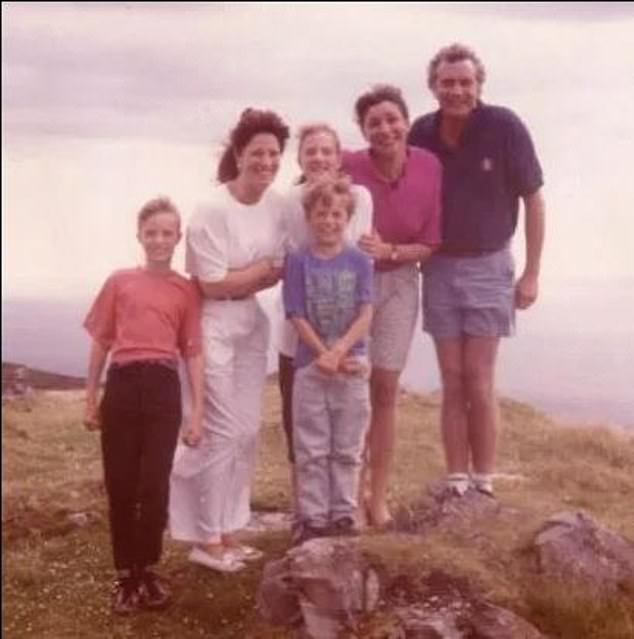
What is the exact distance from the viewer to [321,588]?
6621 mm

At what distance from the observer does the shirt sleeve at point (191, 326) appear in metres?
6.74

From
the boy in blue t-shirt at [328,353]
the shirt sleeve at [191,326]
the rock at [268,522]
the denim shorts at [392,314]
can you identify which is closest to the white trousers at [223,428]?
the shirt sleeve at [191,326]

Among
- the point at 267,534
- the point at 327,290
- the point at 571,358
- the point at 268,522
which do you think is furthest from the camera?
the point at 571,358

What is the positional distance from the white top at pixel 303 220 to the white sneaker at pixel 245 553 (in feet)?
4.32

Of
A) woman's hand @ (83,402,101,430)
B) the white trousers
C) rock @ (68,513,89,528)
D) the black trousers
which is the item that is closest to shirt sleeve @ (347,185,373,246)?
the white trousers

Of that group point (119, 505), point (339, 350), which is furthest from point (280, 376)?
point (119, 505)

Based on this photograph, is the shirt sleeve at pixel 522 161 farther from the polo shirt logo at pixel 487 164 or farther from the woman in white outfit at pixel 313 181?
the woman in white outfit at pixel 313 181

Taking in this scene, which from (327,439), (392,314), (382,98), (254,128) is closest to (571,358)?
(392,314)

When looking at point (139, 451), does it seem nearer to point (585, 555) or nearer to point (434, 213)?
point (434, 213)

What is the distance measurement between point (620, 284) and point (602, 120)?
97cm

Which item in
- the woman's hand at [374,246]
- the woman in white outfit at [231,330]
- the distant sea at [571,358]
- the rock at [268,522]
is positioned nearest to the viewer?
the woman in white outfit at [231,330]

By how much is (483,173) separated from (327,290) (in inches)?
43.4

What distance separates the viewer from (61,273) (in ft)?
23.2

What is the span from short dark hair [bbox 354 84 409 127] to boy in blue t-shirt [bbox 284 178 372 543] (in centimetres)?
53
